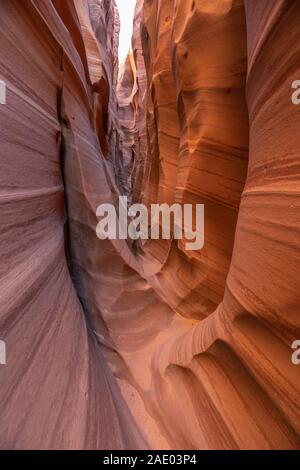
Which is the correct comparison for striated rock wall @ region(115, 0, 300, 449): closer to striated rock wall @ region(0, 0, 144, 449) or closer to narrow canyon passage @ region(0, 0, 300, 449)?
narrow canyon passage @ region(0, 0, 300, 449)

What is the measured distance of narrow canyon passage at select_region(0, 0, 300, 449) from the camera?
944 mm

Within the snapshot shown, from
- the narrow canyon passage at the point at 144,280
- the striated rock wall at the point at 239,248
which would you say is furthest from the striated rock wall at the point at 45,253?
the striated rock wall at the point at 239,248

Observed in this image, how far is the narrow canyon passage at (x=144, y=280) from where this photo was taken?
94 cm

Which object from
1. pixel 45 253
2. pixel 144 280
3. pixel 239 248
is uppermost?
pixel 239 248

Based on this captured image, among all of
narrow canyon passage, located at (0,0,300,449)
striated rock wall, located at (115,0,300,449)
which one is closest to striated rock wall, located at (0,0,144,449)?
narrow canyon passage, located at (0,0,300,449)

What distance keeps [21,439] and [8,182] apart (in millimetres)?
1007

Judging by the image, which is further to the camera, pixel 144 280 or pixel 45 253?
pixel 144 280

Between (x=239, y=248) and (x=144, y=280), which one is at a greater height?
(x=239, y=248)

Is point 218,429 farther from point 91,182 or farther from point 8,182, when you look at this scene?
point 91,182

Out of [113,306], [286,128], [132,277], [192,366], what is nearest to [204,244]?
[132,277]

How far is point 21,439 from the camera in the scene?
0.76 metres

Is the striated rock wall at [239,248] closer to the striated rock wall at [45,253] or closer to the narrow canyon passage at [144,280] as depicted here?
the narrow canyon passage at [144,280]

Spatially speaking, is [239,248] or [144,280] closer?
[239,248]

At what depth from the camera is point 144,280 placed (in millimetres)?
2285
